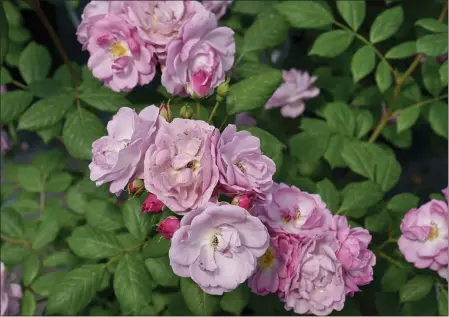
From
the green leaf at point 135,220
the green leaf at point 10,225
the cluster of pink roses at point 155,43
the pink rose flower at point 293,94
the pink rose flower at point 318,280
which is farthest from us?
the pink rose flower at point 293,94

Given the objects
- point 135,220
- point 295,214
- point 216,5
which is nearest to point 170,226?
point 295,214

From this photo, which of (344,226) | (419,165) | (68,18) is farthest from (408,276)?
(68,18)

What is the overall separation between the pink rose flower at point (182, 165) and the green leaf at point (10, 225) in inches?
29.5

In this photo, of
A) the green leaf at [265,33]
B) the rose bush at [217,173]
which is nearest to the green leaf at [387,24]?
the rose bush at [217,173]

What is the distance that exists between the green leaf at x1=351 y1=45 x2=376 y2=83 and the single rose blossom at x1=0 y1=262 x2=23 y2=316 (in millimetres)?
967

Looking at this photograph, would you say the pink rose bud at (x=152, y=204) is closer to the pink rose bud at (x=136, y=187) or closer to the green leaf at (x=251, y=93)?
the pink rose bud at (x=136, y=187)

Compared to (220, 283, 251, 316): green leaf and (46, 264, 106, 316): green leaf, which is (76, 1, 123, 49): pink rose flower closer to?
(46, 264, 106, 316): green leaf

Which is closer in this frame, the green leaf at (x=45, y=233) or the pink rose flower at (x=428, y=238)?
the pink rose flower at (x=428, y=238)

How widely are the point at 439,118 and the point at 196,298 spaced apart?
0.79 m

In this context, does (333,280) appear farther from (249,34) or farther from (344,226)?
(249,34)

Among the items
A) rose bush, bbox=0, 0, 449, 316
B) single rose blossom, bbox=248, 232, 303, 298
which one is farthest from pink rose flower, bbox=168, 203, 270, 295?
single rose blossom, bbox=248, 232, 303, 298

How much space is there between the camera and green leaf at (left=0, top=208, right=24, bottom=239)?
1.32 metres

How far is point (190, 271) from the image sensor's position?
2.49ft

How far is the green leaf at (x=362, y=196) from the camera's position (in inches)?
43.3
